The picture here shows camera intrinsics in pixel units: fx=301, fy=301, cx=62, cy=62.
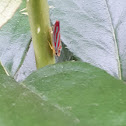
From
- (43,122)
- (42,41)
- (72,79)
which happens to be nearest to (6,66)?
(42,41)

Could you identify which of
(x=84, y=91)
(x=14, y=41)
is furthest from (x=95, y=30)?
(x=84, y=91)

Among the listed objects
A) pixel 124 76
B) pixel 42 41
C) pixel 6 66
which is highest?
pixel 42 41

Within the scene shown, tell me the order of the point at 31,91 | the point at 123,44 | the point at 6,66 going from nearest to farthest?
1. the point at 31,91
2. the point at 6,66
3. the point at 123,44

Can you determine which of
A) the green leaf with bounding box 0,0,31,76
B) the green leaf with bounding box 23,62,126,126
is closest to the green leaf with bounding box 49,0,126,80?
the green leaf with bounding box 0,0,31,76

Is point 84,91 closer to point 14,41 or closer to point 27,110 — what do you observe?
point 27,110

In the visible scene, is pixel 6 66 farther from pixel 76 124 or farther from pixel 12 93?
pixel 76 124

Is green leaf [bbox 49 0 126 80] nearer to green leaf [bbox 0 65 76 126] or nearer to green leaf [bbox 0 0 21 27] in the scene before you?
green leaf [bbox 0 0 21 27]
